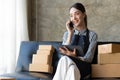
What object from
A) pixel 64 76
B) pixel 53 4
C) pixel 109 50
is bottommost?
pixel 64 76

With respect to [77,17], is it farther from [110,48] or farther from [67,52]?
[110,48]

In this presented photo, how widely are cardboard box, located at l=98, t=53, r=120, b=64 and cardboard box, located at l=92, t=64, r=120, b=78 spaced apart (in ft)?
0.13

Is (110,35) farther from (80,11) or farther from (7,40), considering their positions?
(7,40)

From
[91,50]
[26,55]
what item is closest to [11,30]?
[26,55]

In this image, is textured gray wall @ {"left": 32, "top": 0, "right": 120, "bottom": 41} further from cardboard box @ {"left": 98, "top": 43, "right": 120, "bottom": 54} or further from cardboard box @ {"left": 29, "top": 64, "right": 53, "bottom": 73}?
cardboard box @ {"left": 29, "top": 64, "right": 53, "bottom": 73}

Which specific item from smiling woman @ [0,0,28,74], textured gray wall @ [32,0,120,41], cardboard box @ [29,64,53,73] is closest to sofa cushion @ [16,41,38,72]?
cardboard box @ [29,64,53,73]

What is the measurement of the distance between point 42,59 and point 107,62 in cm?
73

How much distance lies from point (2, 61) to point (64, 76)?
4.38ft

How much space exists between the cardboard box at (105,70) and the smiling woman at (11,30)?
1279 millimetres

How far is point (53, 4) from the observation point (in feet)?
13.9

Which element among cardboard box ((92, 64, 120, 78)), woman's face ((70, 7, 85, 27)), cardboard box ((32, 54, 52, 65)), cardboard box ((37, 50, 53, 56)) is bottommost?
cardboard box ((92, 64, 120, 78))

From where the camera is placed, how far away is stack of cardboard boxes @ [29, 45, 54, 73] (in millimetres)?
3245

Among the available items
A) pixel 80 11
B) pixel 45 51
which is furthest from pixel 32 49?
pixel 80 11

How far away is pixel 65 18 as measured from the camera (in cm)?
420
